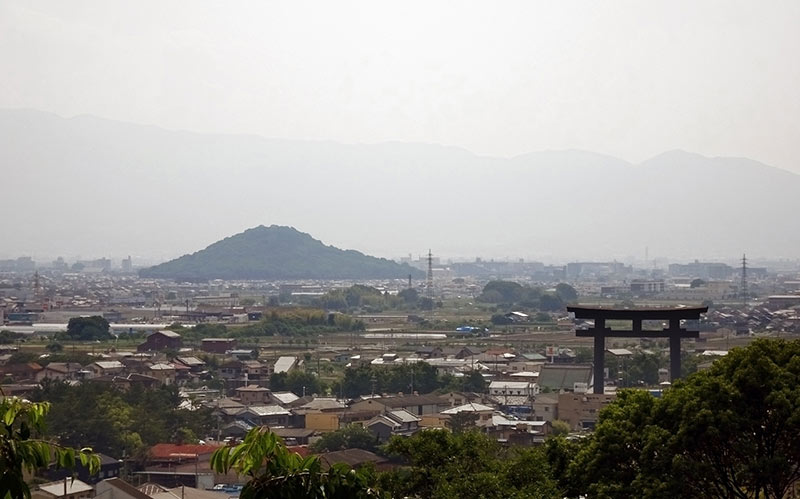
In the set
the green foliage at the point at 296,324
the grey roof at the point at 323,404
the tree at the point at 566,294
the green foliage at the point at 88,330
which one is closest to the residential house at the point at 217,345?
the green foliage at the point at 296,324

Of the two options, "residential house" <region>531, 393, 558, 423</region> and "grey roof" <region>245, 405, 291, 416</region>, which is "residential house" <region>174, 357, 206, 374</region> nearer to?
"grey roof" <region>245, 405, 291, 416</region>

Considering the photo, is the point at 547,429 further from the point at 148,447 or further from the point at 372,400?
the point at 148,447

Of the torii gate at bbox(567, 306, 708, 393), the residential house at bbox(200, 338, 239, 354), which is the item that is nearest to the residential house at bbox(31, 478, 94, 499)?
the torii gate at bbox(567, 306, 708, 393)

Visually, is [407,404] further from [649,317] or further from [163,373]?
[649,317]

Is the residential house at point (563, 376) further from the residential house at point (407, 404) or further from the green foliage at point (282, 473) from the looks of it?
the green foliage at point (282, 473)

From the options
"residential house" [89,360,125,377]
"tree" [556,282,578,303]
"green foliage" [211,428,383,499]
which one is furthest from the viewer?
"tree" [556,282,578,303]

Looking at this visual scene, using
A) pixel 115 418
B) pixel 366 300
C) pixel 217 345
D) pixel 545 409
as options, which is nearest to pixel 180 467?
pixel 115 418
